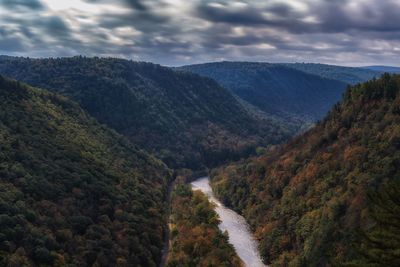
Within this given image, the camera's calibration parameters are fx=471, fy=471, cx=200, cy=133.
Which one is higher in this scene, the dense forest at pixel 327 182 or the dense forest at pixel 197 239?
the dense forest at pixel 327 182

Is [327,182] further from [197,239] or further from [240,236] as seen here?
[197,239]

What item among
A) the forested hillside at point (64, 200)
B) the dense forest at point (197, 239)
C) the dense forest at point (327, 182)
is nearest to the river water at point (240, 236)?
the dense forest at point (327, 182)

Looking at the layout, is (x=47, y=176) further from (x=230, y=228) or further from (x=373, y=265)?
(x=373, y=265)

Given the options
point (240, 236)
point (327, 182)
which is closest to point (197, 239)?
point (240, 236)

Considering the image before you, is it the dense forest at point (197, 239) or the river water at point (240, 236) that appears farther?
the river water at point (240, 236)

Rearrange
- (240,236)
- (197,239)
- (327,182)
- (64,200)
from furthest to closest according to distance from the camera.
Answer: (240,236)
(327,182)
(197,239)
(64,200)

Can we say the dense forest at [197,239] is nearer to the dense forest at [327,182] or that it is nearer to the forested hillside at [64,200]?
the forested hillside at [64,200]

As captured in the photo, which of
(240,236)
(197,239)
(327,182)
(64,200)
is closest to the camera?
(64,200)

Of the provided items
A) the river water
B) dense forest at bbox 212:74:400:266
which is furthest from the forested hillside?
dense forest at bbox 212:74:400:266
